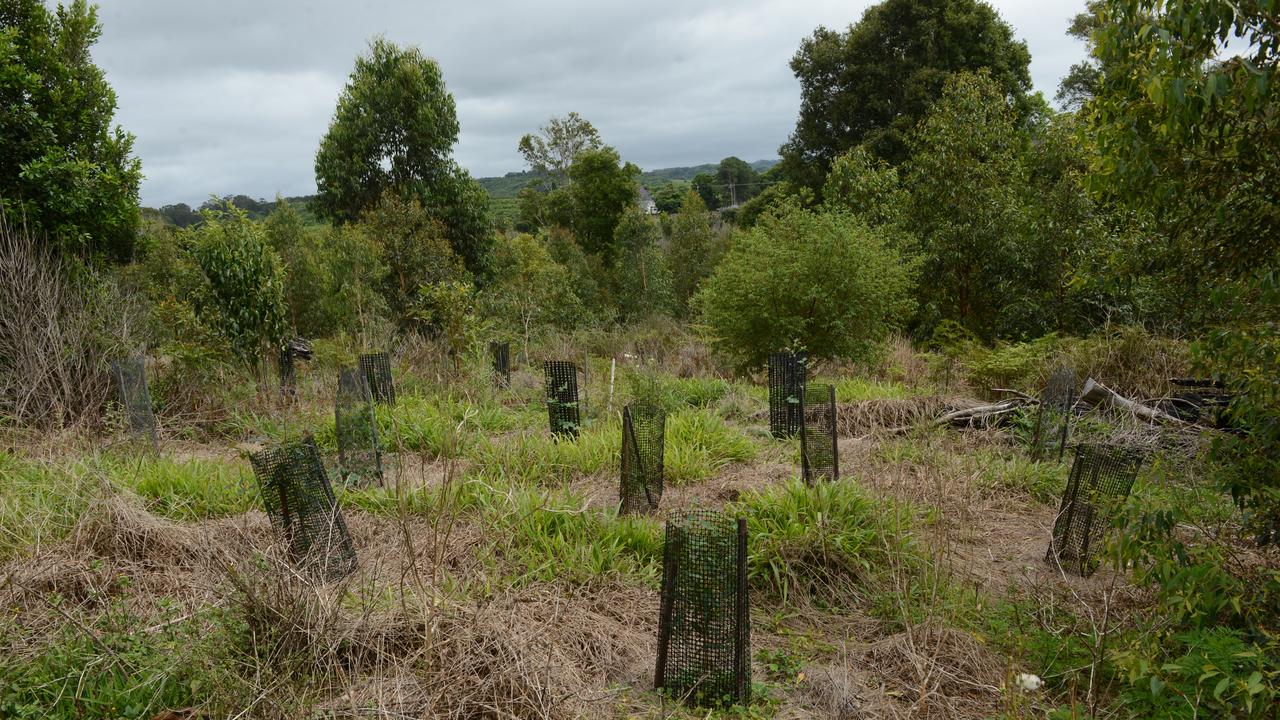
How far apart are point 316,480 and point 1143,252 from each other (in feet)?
14.2

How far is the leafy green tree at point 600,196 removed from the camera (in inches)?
1010

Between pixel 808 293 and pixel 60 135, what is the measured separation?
9086 mm

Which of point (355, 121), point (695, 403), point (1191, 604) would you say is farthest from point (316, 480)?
point (355, 121)

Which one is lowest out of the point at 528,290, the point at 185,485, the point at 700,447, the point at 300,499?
the point at 700,447

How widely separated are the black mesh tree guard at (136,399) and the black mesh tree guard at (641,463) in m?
4.14

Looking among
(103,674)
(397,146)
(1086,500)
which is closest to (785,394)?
(1086,500)

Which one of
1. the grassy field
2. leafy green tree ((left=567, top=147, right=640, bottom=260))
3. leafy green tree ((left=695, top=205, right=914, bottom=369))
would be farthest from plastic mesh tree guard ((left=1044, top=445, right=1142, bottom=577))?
leafy green tree ((left=567, top=147, right=640, bottom=260))

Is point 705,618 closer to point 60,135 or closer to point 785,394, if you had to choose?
point 785,394

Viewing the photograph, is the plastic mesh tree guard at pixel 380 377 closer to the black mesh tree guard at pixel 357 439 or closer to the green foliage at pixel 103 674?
the black mesh tree guard at pixel 357 439

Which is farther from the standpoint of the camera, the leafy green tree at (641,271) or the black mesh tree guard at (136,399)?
the leafy green tree at (641,271)

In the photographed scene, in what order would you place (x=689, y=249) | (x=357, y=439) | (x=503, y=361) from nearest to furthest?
(x=357, y=439), (x=503, y=361), (x=689, y=249)

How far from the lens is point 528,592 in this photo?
3.79m

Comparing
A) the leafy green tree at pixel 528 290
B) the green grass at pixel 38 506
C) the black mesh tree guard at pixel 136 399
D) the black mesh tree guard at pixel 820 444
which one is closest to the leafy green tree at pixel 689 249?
the leafy green tree at pixel 528 290

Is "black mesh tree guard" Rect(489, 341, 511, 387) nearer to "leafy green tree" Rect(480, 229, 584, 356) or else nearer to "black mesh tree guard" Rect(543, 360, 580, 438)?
"black mesh tree guard" Rect(543, 360, 580, 438)
